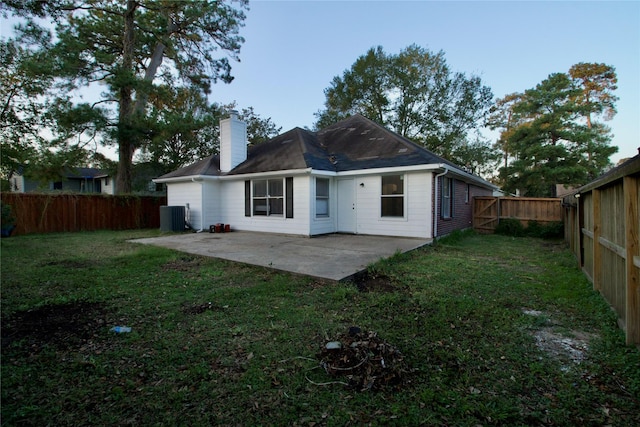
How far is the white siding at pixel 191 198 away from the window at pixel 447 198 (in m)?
9.09

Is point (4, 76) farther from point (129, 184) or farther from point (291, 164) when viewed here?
point (291, 164)

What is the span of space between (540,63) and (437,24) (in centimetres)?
1193

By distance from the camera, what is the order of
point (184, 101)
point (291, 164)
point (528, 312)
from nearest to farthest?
point (528, 312) < point (291, 164) < point (184, 101)

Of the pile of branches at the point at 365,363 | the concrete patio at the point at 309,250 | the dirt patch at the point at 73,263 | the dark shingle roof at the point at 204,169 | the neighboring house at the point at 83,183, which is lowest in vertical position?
the pile of branches at the point at 365,363

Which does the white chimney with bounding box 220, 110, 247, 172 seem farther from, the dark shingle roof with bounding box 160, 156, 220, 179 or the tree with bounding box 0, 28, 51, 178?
the tree with bounding box 0, 28, 51, 178

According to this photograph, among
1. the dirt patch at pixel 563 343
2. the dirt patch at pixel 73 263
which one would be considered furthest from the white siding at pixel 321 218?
the dirt patch at pixel 563 343

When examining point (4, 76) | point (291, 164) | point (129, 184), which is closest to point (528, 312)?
point (291, 164)

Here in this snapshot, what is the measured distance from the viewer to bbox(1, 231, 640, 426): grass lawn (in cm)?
207

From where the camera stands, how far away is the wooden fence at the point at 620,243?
9.52 feet

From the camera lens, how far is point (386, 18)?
12211mm

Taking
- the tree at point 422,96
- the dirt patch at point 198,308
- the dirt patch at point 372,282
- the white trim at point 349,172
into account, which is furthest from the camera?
the tree at point 422,96

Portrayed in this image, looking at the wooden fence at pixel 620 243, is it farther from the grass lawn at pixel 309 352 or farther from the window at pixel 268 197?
the window at pixel 268 197

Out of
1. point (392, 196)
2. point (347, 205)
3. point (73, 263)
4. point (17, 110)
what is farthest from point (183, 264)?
point (17, 110)

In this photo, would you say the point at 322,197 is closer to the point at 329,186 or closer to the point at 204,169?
the point at 329,186
